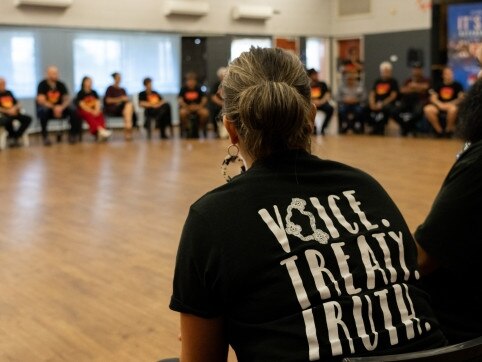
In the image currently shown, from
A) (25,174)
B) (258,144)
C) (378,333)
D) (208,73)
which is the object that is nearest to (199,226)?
(258,144)

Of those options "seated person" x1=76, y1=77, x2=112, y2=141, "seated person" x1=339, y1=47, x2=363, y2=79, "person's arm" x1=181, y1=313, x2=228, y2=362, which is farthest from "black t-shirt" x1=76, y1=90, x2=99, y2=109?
"person's arm" x1=181, y1=313, x2=228, y2=362

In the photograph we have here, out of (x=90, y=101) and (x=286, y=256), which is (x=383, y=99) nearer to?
(x=90, y=101)

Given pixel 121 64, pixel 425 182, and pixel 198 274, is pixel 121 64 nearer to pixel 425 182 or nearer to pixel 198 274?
pixel 425 182

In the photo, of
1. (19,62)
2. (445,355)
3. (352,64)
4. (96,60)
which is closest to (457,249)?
(445,355)

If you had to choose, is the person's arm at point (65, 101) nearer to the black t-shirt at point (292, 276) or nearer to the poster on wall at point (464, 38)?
the poster on wall at point (464, 38)

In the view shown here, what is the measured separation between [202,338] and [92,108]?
11236 mm

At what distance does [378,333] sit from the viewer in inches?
47.6

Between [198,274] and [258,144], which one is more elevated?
[258,144]

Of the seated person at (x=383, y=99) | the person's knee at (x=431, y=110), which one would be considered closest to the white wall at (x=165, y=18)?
the seated person at (x=383, y=99)

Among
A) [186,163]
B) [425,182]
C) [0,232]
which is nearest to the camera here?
[0,232]

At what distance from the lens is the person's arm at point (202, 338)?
124 centimetres

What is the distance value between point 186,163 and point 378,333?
7570 mm

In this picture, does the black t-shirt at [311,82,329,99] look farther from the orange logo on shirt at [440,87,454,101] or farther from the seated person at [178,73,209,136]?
the orange logo on shirt at [440,87,454,101]

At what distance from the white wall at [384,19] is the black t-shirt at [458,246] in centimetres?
1395
